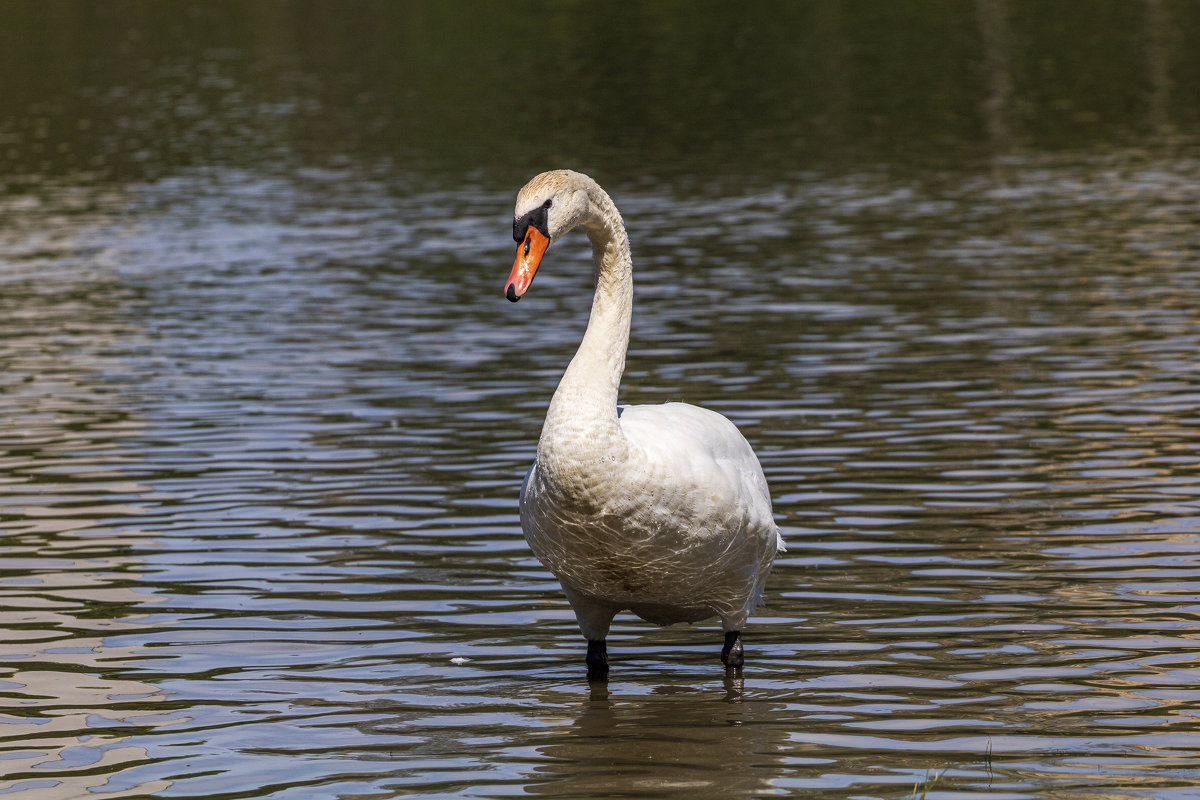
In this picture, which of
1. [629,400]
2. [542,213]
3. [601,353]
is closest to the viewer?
[542,213]

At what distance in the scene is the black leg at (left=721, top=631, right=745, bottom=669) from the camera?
8448mm

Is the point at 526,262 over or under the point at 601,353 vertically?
over

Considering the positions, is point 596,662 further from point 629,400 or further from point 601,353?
point 629,400

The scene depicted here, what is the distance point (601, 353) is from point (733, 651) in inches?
65.4

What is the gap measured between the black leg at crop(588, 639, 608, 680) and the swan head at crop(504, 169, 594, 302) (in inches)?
78.5

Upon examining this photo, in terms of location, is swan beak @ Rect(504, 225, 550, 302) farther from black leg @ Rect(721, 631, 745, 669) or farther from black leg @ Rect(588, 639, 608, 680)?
black leg @ Rect(721, 631, 745, 669)

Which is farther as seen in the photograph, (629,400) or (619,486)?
(629,400)

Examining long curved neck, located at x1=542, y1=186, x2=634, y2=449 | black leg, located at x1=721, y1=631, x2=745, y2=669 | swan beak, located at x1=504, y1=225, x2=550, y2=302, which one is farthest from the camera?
black leg, located at x1=721, y1=631, x2=745, y2=669

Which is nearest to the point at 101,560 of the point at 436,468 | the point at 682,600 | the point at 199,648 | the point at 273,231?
the point at 199,648

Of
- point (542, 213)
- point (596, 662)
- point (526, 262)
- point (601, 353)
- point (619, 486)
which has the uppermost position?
point (542, 213)

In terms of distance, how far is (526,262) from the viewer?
7410 millimetres

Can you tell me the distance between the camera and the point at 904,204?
26312mm

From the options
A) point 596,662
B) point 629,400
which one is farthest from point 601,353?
point 629,400

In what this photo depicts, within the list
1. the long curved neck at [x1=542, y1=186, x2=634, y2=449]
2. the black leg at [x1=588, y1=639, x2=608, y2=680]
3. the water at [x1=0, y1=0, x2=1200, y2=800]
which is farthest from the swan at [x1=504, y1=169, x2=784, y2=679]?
the water at [x1=0, y1=0, x2=1200, y2=800]
